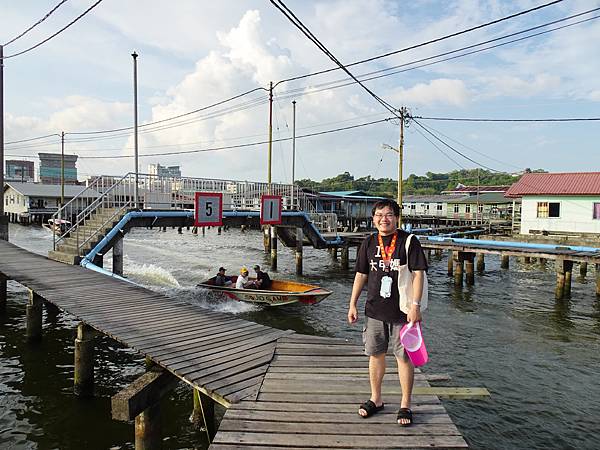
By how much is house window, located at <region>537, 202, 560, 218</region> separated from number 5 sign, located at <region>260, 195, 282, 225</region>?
23.4 meters

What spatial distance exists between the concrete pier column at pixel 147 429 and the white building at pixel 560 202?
3365cm

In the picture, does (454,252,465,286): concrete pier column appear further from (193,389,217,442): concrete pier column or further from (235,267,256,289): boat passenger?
(193,389,217,442): concrete pier column

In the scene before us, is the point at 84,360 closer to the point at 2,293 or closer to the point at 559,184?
the point at 2,293

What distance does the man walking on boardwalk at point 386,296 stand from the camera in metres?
4.50

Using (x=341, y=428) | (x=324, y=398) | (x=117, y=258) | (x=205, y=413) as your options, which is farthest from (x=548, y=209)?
(x=341, y=428)

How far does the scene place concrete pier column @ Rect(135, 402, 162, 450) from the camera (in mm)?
5773

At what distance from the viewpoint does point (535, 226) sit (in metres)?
34.5

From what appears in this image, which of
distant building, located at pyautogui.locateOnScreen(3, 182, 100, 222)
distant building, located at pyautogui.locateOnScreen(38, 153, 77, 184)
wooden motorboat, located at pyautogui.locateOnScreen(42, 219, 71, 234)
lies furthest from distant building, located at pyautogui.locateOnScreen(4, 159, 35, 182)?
wooden motorboat, located at pyautogui.locateOnScreen(42, 219, 71, 234)

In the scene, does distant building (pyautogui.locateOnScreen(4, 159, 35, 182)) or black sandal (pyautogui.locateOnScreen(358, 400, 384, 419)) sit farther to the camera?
distant building (pyautogui.locateOnScreen(4, 159, 35, 182))

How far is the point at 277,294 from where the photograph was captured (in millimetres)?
15523

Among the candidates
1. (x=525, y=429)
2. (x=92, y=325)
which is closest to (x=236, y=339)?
(x=92, y=325)

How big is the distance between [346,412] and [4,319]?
14506 millimetres

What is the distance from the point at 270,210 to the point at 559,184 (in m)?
25.3

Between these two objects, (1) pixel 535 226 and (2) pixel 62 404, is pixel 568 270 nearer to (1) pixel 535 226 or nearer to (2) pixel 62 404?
(1) pixel 535 226
